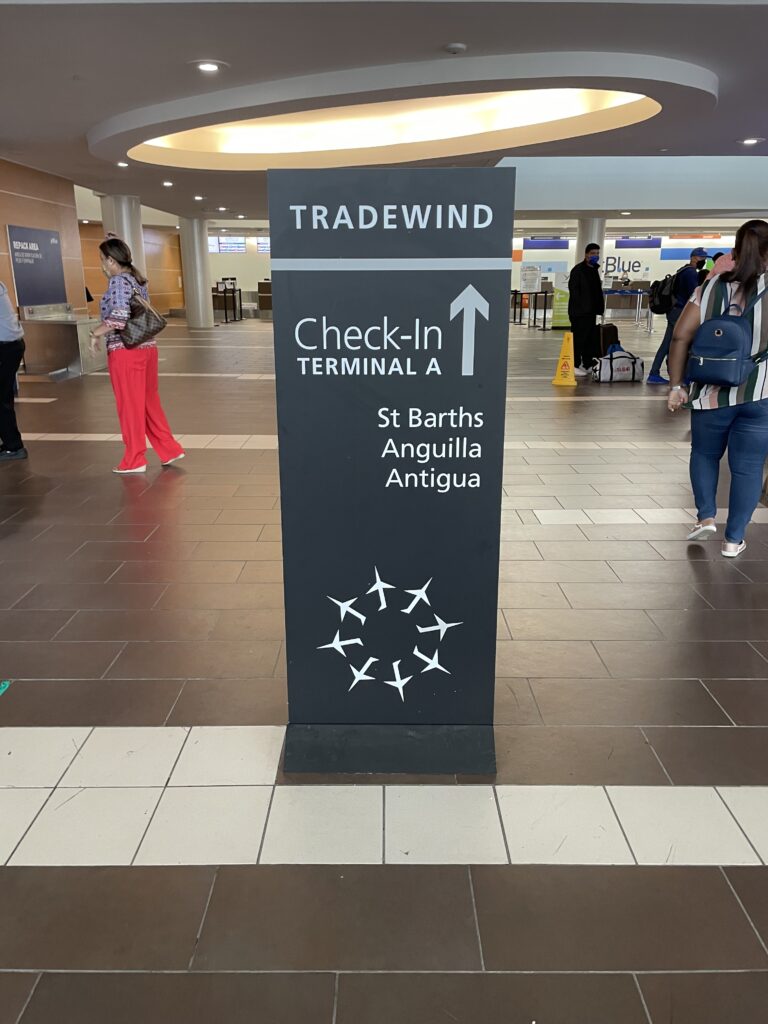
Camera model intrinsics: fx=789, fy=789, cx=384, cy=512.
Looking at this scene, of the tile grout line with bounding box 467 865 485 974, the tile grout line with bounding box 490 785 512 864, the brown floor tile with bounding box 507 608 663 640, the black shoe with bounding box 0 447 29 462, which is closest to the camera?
the tile grout line with bounding box 467 865 485 974

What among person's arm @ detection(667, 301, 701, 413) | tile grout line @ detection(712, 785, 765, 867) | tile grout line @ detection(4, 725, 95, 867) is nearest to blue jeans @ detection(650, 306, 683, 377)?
person's arm @ detection(667, 301, 701, 413)

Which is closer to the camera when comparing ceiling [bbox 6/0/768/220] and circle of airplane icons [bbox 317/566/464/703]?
circle of airplane icons [bbox 317/566/464/703]

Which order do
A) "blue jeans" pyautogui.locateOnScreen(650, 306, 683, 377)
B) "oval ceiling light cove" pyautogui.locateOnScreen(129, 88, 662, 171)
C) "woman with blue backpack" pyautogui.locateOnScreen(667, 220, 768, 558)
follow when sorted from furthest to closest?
"blue jeans" pyautogui.locateOnScreen(650, 306, 683, 377), "oval ceiling light cove" pyautogui.locateOnScreen(129, 88, 662, 171), "woman with blue backpack" pyautogui.locateOnScreen(667, 220, 768, 558)

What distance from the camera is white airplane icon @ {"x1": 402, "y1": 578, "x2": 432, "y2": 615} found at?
225 centimetres

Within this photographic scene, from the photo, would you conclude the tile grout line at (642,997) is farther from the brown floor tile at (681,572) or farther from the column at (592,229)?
the column at (592,229)

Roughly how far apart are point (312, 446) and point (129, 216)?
49.0 ft

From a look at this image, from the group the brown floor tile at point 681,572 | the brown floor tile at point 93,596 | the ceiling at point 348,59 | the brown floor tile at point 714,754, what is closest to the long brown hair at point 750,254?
the brown floor tile at point 681,572

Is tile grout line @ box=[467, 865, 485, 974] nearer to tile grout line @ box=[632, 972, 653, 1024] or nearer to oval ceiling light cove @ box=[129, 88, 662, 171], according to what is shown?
tile grout line @ box=[632, 972, 653, 1024]

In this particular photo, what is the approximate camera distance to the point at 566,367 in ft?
35.2

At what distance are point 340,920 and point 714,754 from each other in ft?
4.41

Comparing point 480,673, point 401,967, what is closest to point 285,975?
point 401,967

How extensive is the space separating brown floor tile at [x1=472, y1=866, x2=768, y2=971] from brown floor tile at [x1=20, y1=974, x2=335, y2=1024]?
16.1 inches

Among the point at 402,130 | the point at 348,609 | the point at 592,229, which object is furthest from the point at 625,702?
the point at 592,229

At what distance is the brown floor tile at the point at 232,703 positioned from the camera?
270 cm
